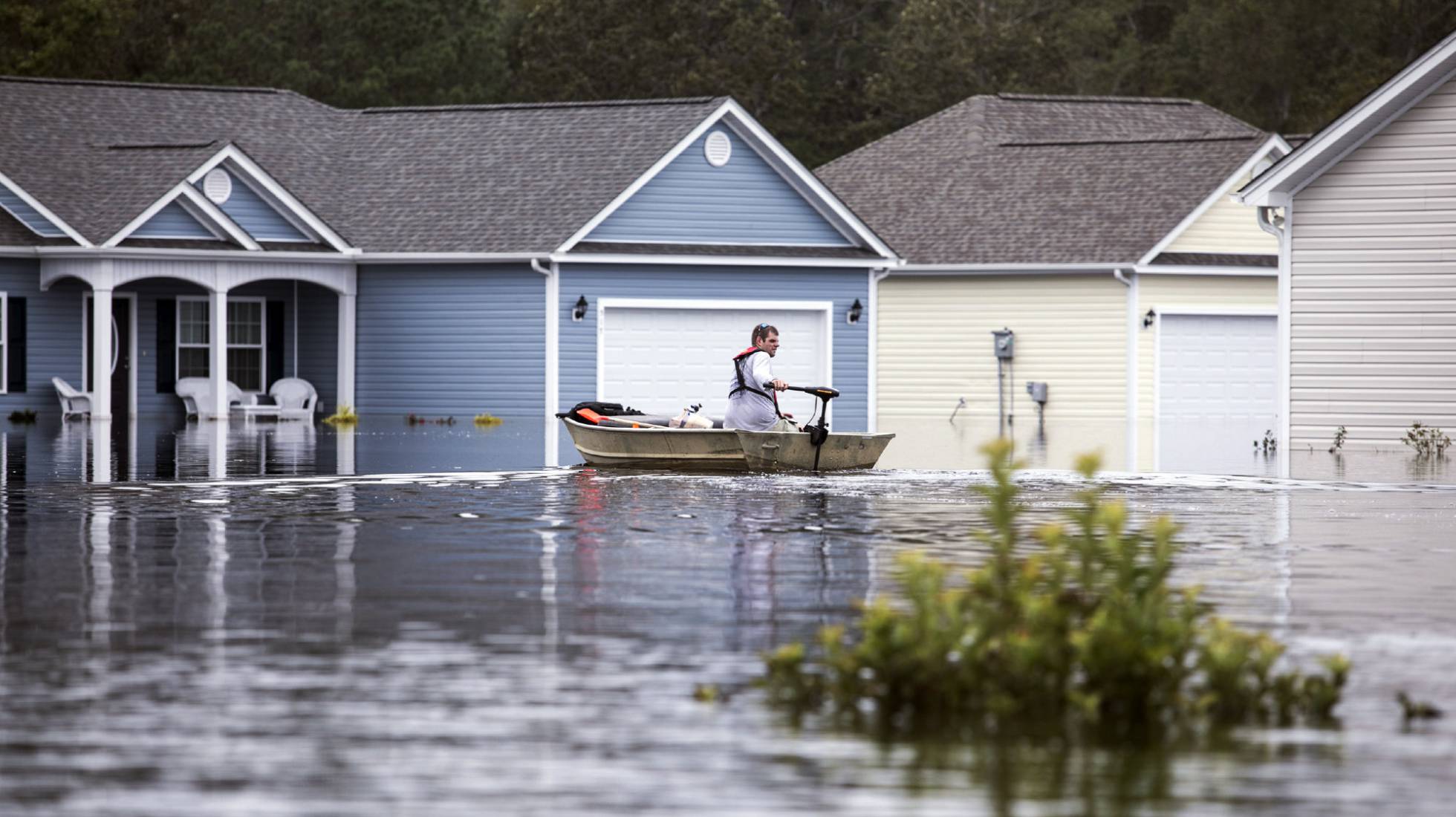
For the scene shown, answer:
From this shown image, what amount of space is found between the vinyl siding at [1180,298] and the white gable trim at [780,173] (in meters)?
5.07

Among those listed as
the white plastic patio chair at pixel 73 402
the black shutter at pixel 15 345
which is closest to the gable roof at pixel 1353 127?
the white plastic patio chair at pixel 73 402

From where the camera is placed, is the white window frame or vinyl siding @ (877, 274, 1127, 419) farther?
vinyl siding @ (877, 274, 1127, 419)

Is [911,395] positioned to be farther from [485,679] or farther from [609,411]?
[485,679]

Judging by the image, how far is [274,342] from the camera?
46594 millimetres

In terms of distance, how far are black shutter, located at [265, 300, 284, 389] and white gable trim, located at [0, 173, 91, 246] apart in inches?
216

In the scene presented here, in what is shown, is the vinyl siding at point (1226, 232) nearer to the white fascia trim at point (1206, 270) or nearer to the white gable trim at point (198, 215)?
the white fascia trim at point (1206, 270)

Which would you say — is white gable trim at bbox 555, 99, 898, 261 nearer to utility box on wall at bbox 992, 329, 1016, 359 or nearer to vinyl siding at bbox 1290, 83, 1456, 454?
utility box on wall at bbox 992, 329, 1016, 359

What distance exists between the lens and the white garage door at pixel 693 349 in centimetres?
4338

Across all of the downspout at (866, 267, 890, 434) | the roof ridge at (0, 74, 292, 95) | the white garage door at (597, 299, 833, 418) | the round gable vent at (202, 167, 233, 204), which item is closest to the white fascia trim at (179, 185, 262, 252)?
the round gable vent at (202, 167, 233, 204)

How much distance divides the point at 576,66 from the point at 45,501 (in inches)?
2045

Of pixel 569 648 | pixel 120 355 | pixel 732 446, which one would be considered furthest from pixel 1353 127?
pixel 120 355

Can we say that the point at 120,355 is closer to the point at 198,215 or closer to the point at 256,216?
the point at 256,216

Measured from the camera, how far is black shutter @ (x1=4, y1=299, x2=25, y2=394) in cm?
4319

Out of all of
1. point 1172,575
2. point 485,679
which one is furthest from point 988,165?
point 485,679
